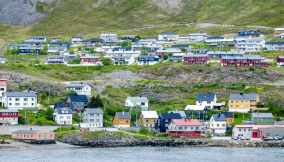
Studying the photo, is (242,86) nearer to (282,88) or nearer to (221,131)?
(282,88)

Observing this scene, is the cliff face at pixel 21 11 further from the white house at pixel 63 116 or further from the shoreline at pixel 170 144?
the shoreline at pixel 170 144

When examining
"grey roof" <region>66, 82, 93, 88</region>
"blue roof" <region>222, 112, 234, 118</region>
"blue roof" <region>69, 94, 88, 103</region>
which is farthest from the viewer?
"grey roof" <region>66, 82, 93, 88</region>

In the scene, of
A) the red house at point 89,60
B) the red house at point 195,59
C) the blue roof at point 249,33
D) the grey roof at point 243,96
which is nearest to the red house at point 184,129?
the grey roof at point 243,96

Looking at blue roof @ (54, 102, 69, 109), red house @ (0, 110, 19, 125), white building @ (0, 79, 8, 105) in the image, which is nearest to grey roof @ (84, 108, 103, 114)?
blue roof @ (54, 102, 69, 109)

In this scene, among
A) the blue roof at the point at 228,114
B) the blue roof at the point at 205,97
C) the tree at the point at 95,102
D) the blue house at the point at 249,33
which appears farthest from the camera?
the blue house at the point at 249,33

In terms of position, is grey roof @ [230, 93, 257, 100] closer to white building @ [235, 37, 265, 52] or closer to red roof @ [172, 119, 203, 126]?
red roof @ [172, 119, 203, 126]

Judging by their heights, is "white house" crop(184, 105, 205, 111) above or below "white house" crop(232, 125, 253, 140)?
above
